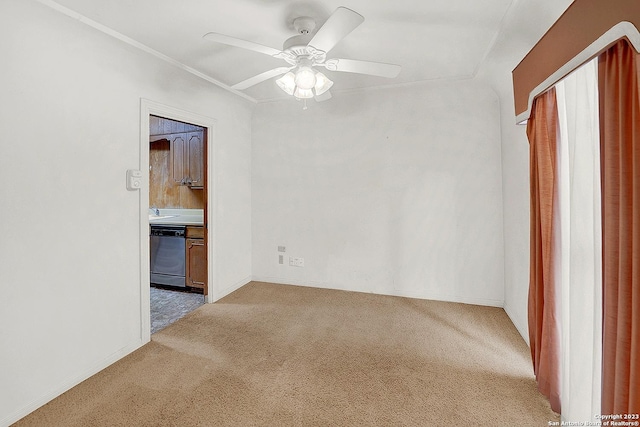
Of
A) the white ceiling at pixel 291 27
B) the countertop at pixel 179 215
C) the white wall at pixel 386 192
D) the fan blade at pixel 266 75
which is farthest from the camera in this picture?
the countertop at pixel 179 215

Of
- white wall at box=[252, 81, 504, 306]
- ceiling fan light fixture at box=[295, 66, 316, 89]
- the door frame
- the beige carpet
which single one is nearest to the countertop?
white wall at box=[252, 81, 504, 306]

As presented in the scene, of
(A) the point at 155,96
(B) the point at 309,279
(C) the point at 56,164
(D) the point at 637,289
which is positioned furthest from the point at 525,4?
(B) the point at 309,279

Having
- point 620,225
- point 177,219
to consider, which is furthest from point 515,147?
point 177,219

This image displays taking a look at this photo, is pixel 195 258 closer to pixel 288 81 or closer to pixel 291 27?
pixel 288 81

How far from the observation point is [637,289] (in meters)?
1.02

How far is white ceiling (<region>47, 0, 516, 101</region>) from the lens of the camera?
1.92 metres

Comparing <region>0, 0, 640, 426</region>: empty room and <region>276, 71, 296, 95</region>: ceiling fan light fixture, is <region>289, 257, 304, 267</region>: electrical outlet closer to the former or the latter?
<region>0, 0, 640, 426</region>: empty room

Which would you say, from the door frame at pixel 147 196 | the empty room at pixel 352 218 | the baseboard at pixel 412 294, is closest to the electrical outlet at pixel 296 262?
the baseboard at pixel 412 294

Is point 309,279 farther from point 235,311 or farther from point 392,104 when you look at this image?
point 392,104

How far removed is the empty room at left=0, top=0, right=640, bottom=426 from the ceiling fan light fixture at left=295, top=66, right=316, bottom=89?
0.02 meters

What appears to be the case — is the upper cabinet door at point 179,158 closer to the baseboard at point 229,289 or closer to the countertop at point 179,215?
the countertop at point 179,215

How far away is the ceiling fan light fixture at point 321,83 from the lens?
222cm

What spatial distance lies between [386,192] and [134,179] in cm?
264

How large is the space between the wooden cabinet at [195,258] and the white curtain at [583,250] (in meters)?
3.54
